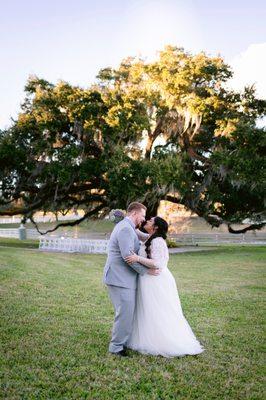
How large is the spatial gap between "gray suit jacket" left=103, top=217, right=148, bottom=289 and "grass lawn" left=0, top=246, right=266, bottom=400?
0.93m

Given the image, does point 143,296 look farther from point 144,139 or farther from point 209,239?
point 209,239

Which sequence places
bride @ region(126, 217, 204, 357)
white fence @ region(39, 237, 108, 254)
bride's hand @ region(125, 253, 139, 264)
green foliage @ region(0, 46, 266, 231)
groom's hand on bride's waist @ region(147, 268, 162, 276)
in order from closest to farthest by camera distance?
bride's hand @ region(125, 253, 139, 264) → bride @ region(126, 217, 204, 357) → groom's hand on bride's waist @ region(147, 268, 162, 276) → green foliage @ region(0, 46, 266, 231) → white fence @ region(39, 237, 108, 254)

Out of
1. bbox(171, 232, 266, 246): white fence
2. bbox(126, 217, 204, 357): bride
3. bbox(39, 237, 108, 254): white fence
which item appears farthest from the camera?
bbox(171, 232, 266, 246): white fence

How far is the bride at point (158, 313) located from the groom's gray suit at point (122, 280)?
0.50 feet

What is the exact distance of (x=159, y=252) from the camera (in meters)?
6.09

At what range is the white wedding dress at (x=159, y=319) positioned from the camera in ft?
19.6

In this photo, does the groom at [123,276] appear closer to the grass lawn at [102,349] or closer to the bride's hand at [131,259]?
the bride's hand at [131,259]

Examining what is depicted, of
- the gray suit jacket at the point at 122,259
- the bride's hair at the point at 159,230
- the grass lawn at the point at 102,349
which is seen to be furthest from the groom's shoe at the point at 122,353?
the bride's hair at the point at 159,230

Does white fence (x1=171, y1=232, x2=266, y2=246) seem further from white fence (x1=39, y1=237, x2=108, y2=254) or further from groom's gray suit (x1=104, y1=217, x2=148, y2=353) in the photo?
groom's gray suit (x1=104, y1=217, x2=148, y2=353)

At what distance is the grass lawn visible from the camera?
4.77 m

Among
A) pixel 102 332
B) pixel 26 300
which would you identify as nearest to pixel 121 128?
pixel 26 300

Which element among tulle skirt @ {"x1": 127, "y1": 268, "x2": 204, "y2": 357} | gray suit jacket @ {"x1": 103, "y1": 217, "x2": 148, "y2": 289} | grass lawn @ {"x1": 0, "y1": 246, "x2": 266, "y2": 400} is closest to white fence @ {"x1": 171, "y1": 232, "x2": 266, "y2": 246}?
grass lawn @ {"x1": 0, "y1": 246, "x2": 266, "y2": 400}

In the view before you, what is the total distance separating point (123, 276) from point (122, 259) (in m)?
0.22

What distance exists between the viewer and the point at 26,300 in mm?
9133
